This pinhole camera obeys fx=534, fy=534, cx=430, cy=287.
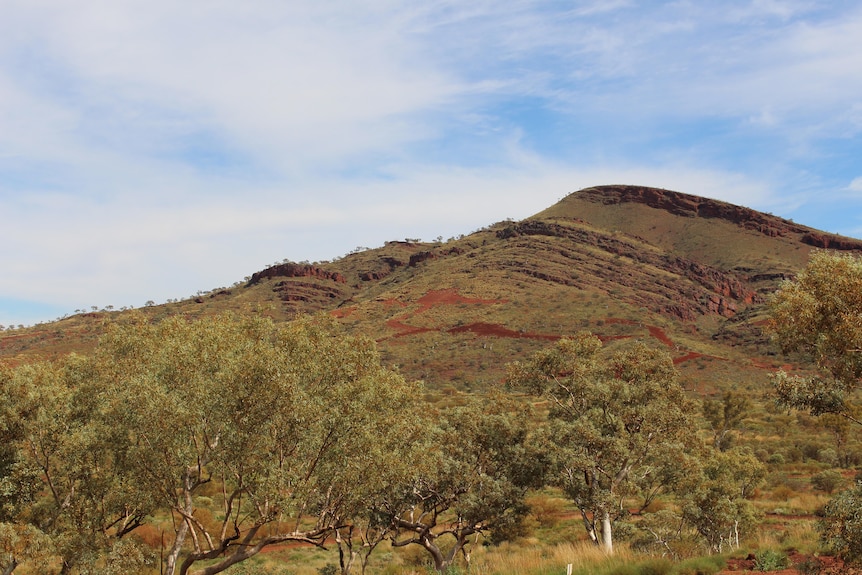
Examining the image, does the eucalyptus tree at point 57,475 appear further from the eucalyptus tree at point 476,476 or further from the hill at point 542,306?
the hill at point 542,306

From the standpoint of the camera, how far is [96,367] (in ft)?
61.7

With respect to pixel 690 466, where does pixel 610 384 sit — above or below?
above

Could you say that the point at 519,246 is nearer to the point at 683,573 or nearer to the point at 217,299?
the point at 217,299

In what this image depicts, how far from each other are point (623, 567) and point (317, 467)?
797 centimetres

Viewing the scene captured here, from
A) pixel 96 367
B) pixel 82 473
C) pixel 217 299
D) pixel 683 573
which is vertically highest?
pixel 217 299

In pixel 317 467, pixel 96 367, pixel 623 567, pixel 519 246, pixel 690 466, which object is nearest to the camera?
pixel 623 567

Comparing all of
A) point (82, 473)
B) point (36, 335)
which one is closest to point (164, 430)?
point (82, 473)

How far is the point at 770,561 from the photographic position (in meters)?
13.5

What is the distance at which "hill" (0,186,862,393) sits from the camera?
11312 centimetres

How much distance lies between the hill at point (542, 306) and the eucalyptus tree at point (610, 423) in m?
69.7

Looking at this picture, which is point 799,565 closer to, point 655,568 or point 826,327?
point 655,568

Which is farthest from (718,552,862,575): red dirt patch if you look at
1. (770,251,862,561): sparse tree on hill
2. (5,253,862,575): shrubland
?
(770,251,862,561): sparse tree on hill

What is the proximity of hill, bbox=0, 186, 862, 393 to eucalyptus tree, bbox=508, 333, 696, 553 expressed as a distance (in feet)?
229

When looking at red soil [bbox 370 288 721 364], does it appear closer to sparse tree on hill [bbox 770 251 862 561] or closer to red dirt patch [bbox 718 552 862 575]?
red dirt patch [bbox 718 552 862 575]
